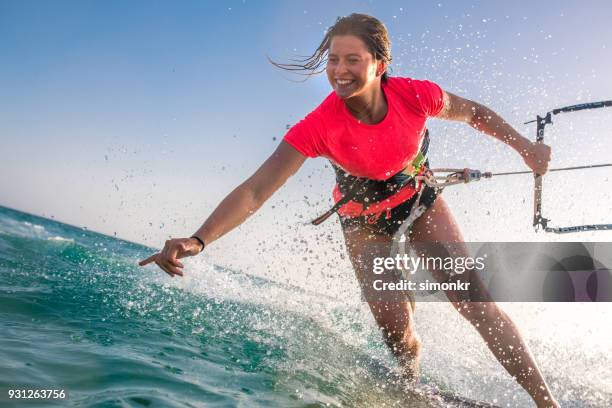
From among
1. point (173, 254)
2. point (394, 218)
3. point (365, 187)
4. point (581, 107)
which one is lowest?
point (173, 254)

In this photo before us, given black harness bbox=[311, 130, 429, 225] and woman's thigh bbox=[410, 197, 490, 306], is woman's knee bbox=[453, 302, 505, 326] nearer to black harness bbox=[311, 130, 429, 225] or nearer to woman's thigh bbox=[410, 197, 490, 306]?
woman's thigh bbox=[410, 197, 490, 306]

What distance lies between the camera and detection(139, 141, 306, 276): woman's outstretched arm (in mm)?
2287

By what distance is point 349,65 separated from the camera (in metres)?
3.23

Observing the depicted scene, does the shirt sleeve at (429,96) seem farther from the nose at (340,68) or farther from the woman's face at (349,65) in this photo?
the nose at (340,68)

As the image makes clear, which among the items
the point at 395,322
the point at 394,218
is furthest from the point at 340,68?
the point at 395,322

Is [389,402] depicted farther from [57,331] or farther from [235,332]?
[57,331]

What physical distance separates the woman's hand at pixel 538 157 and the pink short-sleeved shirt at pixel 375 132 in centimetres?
87

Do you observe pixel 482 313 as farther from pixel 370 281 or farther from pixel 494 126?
pixel 494 126

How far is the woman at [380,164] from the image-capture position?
3.22 metres

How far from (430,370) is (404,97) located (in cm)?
340

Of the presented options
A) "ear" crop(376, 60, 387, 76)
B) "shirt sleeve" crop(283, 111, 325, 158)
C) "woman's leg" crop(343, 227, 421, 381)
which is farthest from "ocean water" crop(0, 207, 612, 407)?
"ear" crop(376, 60, 387, 76)

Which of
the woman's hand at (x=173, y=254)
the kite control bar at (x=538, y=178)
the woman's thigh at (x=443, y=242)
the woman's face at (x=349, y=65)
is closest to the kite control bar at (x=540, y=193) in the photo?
the kite control bar at (x=538, y=178)

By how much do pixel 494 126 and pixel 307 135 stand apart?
6.15ft

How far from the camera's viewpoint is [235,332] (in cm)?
487
